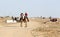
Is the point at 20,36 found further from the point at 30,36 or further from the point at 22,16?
the point at 22,16

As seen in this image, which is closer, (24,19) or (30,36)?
(30,36)

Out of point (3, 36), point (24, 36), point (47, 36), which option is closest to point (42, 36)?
point (47, 36)

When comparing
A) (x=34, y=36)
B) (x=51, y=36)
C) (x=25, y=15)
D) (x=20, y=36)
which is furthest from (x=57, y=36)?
(x=25, y=15)

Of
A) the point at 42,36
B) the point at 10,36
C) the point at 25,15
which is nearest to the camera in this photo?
the point at 10,36

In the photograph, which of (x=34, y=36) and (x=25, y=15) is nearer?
(x=34, y=36)

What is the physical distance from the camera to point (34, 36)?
16031 millimetres

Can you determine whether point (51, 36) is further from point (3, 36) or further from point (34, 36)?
point (3, 36)

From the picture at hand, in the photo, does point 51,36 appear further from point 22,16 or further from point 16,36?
point 22,16

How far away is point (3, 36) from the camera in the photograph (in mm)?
15477

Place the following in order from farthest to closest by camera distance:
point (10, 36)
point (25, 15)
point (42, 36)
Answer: point (25, 15) < point (42, 36) < point (10, 36)

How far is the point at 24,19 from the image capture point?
26344 millimetres

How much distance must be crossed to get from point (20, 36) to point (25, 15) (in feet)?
35.4

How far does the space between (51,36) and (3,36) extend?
3.34 m

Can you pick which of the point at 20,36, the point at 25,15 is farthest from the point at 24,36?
the point at 25,15
